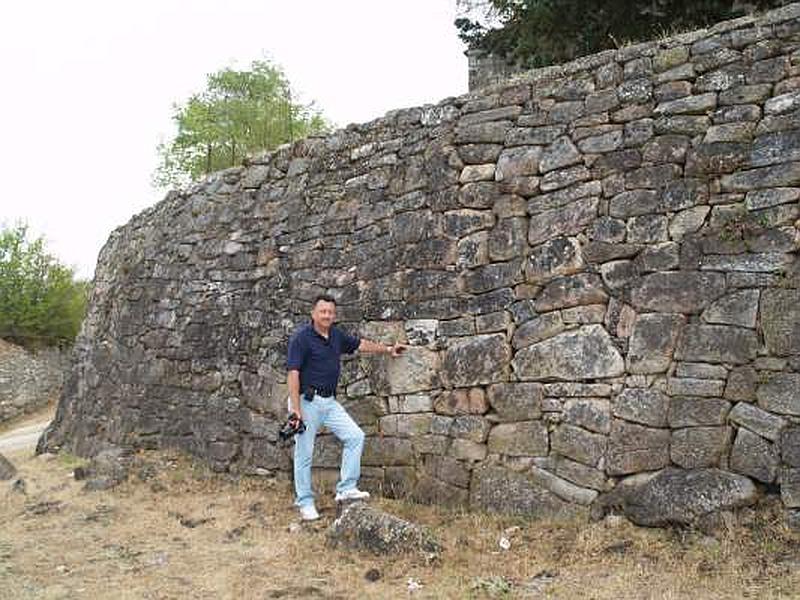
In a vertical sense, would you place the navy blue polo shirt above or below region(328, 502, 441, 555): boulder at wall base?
above

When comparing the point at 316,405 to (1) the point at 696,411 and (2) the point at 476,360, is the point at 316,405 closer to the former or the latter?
(2) the point at 476,360

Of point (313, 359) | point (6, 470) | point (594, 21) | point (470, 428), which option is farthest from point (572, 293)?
point (6, 470)

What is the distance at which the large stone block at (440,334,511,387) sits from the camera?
216 inches

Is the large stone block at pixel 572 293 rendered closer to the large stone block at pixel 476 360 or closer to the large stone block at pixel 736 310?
the large stone block at pixel 476 360

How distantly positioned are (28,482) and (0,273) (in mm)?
15703

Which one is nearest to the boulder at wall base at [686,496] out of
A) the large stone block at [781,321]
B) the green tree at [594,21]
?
the large stone block at [781,321]

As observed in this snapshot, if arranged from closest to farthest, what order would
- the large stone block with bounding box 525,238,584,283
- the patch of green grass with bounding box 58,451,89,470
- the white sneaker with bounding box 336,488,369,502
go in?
the large stone block with bounding box 525,238,584,283 → the white sneaker with bounding box 336,488,369,502 → the patch of green grass with bounding box 58,451,89,470

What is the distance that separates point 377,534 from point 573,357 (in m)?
1.80

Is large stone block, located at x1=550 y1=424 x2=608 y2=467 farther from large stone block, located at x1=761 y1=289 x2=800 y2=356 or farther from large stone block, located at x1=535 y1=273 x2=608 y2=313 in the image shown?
large stone block, located at x1=761 y1=289 x2=800 y2=356

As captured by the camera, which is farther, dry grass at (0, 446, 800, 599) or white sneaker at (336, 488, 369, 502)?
white sneaker at (336, 488, 369, 502)

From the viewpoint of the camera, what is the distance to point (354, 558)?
4.69 metres

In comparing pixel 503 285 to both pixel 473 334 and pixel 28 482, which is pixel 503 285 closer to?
pixel 473 334

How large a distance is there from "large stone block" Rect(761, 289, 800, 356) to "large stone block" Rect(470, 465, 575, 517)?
1.67 metres

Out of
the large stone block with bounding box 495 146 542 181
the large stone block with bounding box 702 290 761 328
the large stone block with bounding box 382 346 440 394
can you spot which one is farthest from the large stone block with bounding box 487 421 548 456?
the large stone block with bounding box 495 146 542 181
